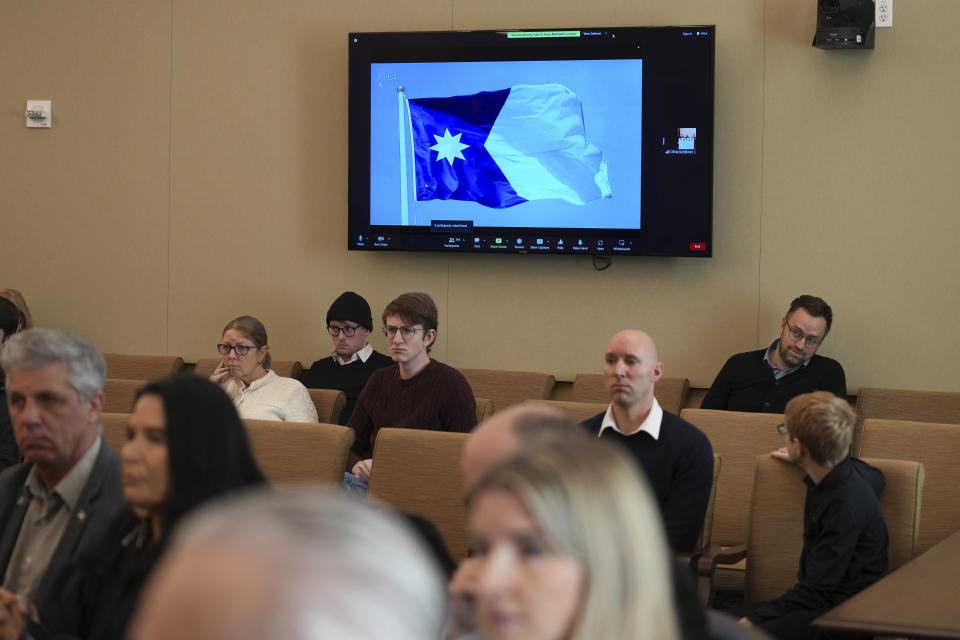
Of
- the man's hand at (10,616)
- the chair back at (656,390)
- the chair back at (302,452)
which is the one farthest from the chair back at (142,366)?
the man's hand at (10,616)

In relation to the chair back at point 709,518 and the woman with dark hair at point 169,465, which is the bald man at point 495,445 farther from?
the chair back at point 709,518

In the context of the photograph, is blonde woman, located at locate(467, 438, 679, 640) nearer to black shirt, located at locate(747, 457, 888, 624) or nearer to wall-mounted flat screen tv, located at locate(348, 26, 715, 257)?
black shirt, located at locate(747, 457, 888, 624)

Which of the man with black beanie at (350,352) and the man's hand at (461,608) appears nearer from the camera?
the man's hand at (461,608)

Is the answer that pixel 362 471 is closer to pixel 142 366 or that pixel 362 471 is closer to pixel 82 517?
pixel 82 517

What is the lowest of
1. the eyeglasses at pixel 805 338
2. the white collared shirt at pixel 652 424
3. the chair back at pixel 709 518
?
the chair back at pixel 709 518

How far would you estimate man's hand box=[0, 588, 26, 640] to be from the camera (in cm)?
241

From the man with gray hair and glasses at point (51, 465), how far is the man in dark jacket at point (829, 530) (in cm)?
187

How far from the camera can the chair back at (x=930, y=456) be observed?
4.00m

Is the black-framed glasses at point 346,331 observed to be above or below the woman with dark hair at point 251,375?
above

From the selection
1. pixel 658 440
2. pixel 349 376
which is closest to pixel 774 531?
pixel 658 440

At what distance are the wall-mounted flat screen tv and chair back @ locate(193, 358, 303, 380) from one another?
0.79m

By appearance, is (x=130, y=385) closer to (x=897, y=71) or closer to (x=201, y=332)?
(x=201, y=332)

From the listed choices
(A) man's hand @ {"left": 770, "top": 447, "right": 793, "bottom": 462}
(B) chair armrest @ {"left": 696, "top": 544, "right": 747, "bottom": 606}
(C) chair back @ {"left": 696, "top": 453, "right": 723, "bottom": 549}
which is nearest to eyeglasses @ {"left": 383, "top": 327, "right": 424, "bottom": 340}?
(C) chair back @ {"left": 696, "top": 453, "right": 723, "bottom": 549}

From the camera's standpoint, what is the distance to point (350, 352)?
6520 mm
